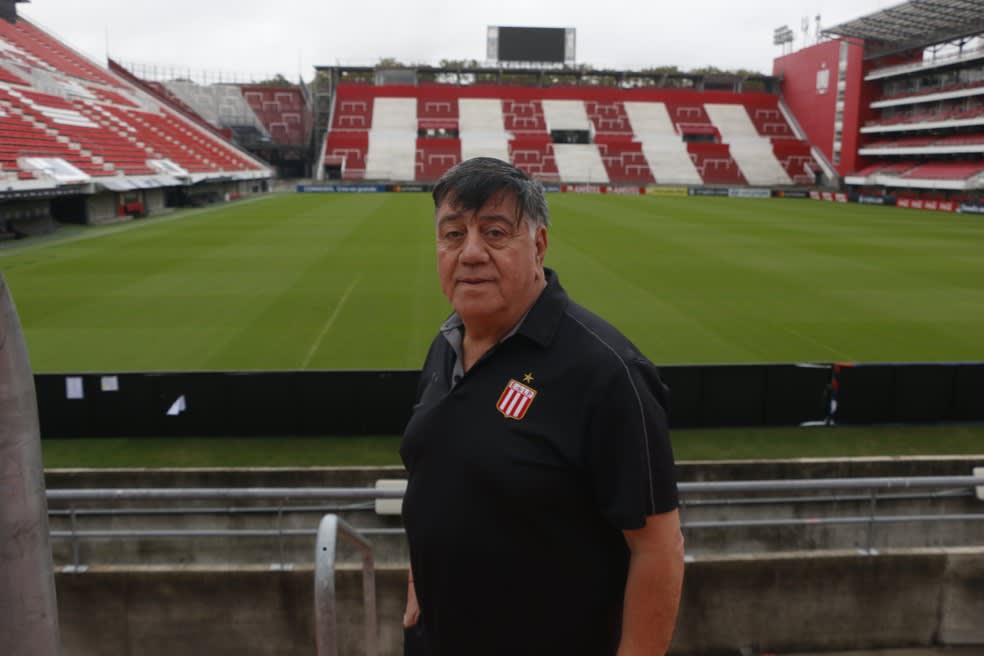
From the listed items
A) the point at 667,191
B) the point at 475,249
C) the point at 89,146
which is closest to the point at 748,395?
the point at 475,249

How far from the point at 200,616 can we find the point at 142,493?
3.38ft

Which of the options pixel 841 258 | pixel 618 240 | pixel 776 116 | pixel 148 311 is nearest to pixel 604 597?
pixel 148 311

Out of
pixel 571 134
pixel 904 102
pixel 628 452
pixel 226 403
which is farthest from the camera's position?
pixel 571 134

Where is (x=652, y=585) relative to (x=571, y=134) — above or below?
below

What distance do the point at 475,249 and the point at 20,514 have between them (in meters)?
1.33

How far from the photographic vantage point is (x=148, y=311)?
1595 centimetres

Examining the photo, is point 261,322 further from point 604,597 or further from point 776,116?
point 776,116

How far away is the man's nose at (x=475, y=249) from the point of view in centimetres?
217

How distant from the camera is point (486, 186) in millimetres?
2160

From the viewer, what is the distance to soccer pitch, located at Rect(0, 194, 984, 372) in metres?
13.0

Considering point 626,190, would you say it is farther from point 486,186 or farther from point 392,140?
point 486,186

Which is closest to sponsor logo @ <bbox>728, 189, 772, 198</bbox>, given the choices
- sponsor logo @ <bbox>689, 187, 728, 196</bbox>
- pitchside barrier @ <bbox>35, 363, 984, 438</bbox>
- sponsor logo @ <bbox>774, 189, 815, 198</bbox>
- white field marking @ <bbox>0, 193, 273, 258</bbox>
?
sponsor logo @ <bbox>689, 187, 728, 196</bbox>

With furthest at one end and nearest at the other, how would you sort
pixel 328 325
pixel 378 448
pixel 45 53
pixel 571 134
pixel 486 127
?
pixel 571 134
pixel 486 127
pixel 45 53
pixel 328 325
pixel 378 448

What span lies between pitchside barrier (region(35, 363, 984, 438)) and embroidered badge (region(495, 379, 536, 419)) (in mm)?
7282
